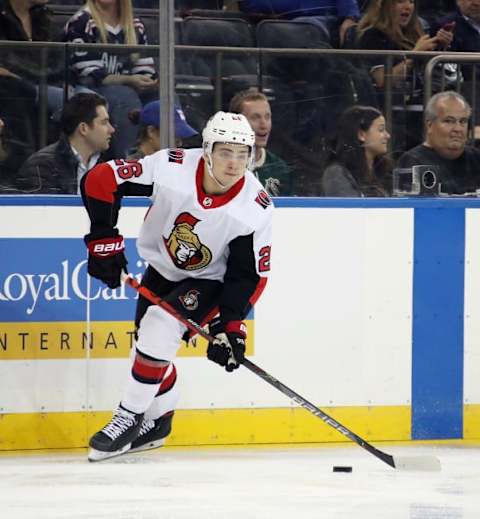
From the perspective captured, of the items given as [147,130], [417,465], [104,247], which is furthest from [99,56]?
[417,465]

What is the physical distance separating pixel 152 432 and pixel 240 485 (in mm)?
600

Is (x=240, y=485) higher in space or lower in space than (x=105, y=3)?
lower

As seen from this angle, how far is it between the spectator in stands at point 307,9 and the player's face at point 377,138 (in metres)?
0.36

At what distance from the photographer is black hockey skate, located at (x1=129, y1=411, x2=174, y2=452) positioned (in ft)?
14.7

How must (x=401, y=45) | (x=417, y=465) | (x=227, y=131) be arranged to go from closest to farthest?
(x=227, y=131) → (x=417, y=465) → (x=401, y=45)

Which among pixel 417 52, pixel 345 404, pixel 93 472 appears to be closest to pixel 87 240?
pixel 93 472

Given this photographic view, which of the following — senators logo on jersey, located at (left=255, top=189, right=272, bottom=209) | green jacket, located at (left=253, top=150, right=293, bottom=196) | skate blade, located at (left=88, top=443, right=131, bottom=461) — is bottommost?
skate blade, located at (left=88, top=443, right=131, bottom=461)

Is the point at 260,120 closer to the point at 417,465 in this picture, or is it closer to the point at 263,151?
the point at 263,151

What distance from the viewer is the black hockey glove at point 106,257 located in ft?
13.6

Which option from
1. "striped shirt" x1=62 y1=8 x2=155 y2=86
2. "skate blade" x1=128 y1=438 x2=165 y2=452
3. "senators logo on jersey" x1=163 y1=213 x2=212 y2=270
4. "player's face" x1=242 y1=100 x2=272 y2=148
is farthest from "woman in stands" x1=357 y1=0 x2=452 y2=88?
"skate blade" x1=128 y1=438 x2=165 y2=452

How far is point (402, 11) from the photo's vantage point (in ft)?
16.7

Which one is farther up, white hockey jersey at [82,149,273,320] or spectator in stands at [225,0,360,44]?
spectator in stands at [225,0,360,44]

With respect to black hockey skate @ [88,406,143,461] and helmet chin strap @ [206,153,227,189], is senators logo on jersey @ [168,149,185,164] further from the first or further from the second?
black hockey skate @ [88,406,143,461]

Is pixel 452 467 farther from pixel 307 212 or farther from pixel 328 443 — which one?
pixel 307 212
